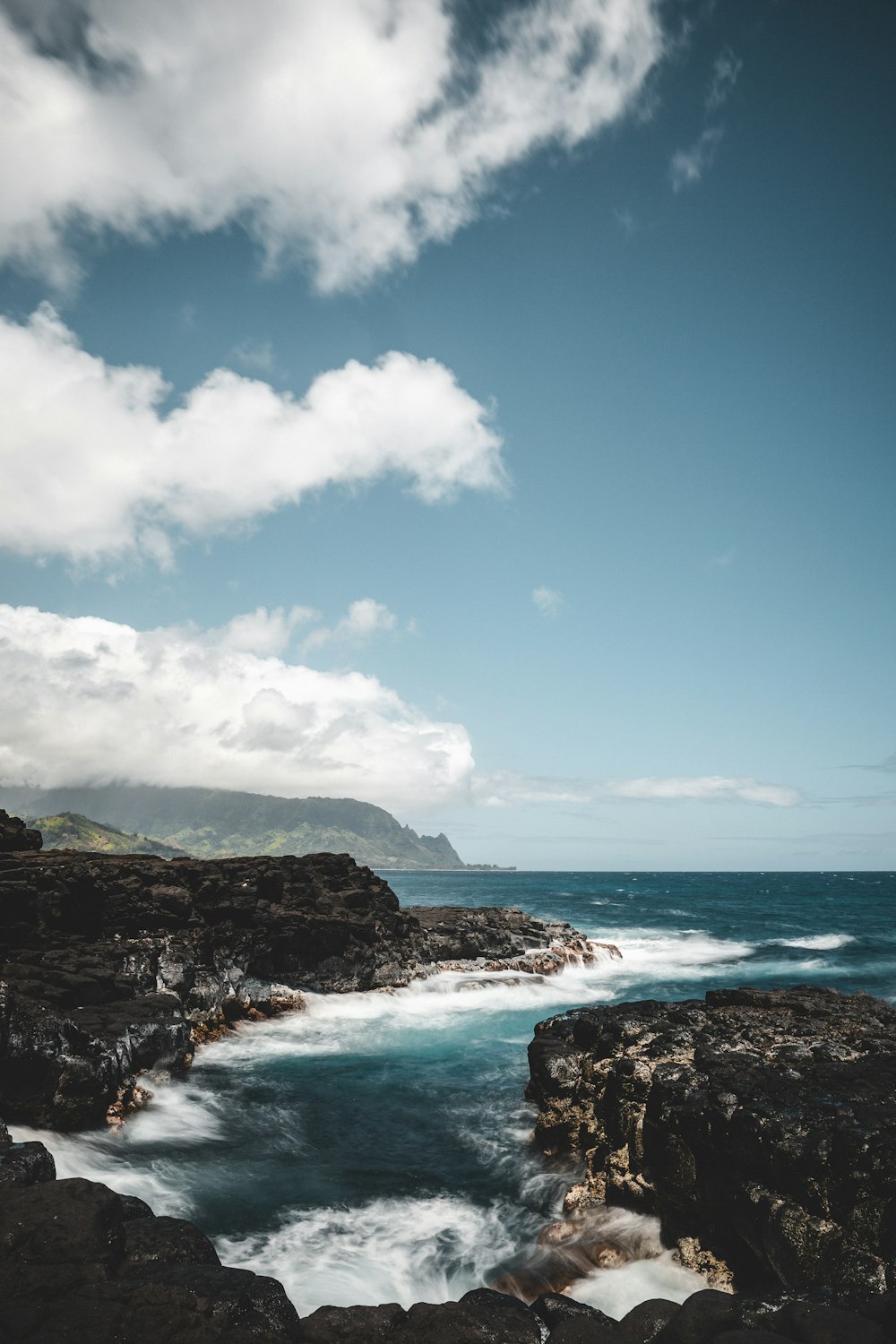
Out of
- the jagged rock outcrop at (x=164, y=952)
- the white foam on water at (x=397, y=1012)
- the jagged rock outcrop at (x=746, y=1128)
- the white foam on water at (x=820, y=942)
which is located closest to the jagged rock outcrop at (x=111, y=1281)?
the jagged rock outcrop at (x=746, y=1128)

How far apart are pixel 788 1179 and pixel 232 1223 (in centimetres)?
1056

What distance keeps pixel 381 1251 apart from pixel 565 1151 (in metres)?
5.49

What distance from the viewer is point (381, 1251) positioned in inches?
491

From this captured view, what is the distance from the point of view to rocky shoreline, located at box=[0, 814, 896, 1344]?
7.10 metres

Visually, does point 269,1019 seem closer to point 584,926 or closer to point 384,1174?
point 384,1174

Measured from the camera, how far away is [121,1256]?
8078mm

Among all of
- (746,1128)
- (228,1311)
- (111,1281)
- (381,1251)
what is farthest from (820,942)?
(111,1281)

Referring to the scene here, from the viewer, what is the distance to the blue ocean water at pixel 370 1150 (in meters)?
12.0

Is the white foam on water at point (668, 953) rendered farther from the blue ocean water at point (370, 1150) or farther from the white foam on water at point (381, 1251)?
the white foam on water at point (381, 1251)

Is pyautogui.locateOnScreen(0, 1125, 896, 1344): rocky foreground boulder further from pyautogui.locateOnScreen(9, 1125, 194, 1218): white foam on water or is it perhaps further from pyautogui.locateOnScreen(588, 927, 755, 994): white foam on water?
pyautogui.locateOnScreen(588, 927, 755, 994): white foam on water

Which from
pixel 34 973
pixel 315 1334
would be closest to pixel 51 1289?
pixel 315 1334

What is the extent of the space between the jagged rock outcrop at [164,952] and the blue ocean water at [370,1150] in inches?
46.8

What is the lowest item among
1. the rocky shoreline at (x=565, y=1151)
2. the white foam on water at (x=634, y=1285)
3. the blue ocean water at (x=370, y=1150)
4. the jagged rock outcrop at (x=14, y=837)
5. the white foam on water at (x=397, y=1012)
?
the white foam on water at (x=397, y=1012)

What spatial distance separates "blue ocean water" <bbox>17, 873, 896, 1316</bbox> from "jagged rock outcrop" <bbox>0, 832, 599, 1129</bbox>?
3.90 ft
